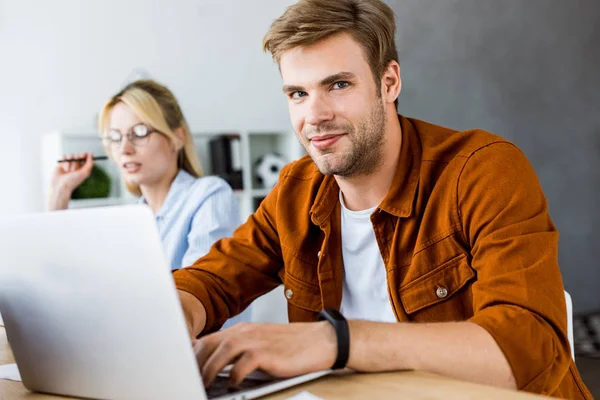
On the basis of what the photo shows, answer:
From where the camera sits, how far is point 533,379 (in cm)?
109

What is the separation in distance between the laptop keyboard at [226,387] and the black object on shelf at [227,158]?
12.1 feet

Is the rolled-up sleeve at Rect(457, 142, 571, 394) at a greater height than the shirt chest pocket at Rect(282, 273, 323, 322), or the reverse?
the rolled-up sleeve at Rect(457, 142, 571, 394)

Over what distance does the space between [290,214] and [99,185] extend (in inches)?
106

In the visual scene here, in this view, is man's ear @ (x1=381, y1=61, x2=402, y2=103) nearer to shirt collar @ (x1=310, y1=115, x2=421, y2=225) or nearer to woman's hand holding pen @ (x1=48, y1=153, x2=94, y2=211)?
shirt collar @ (x1=310, y1=115, x2=421, y2=225)

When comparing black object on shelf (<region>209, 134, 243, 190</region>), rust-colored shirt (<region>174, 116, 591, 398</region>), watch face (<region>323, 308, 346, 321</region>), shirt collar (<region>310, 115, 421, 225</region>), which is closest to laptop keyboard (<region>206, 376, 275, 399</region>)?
watch face (<region>323, 308, 346, 321</region>)

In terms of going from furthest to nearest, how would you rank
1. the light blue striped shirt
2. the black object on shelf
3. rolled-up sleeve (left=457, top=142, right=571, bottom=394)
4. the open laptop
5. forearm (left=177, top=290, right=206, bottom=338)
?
1. the black object on shelf
2. the light blue striped shirt
3. forearm (left=177, top=290, right=206, bottom=338)
4. rolled-up sleeve (left=457, top=142, right=571, bottom=394)
5. the open laptop

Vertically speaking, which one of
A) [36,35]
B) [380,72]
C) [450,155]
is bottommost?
[450,155]

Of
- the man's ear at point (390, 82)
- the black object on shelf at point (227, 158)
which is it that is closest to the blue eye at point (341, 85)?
the man's ear at point (390, 82)

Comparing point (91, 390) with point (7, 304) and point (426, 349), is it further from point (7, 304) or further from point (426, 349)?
point (426, 349)

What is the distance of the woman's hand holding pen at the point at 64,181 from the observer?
333 centimetres

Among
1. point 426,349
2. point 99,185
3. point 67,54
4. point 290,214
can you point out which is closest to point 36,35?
point 67,54

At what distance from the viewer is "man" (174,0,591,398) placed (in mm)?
1041

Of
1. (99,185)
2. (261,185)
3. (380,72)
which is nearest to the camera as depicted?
(380,72)

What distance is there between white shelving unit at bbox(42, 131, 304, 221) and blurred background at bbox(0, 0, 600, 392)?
11 centimetres
